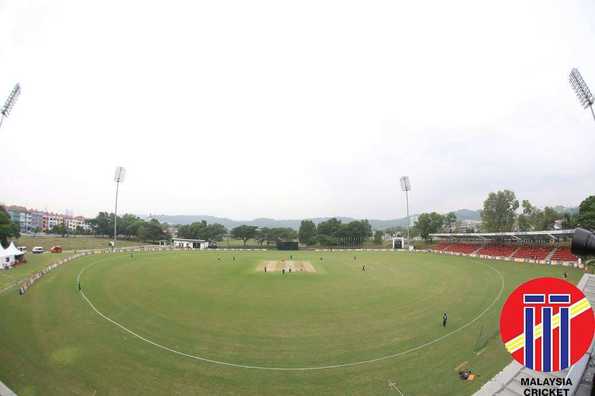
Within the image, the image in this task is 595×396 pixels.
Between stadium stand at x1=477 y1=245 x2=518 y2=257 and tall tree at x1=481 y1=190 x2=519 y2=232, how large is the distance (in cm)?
1784

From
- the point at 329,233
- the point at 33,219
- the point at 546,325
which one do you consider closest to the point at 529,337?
the point at 546,325

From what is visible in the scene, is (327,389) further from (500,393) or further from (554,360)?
(554,360)

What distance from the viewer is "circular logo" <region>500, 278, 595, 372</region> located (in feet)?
14.1

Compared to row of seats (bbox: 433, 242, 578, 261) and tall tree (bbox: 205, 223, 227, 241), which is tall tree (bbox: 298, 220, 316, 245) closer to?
tall tree (bbox: 205, 223, 227, 241)

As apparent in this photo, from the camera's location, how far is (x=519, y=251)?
54094 mm

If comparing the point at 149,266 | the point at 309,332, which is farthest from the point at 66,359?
the point at 149,266

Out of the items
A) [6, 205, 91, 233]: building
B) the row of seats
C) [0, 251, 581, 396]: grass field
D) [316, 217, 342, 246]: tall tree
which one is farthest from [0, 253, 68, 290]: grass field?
[6, 205, 91, 233]: building

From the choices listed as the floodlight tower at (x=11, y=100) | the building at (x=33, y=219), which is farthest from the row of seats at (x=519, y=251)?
the building at (x=33, y=219)

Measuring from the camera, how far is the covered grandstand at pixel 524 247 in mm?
45531

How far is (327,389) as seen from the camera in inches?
509

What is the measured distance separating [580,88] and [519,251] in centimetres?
3706

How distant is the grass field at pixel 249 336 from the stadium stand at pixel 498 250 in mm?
22990

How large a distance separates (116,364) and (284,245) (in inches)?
2914

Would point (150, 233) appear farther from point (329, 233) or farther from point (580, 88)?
point (580, 88)
